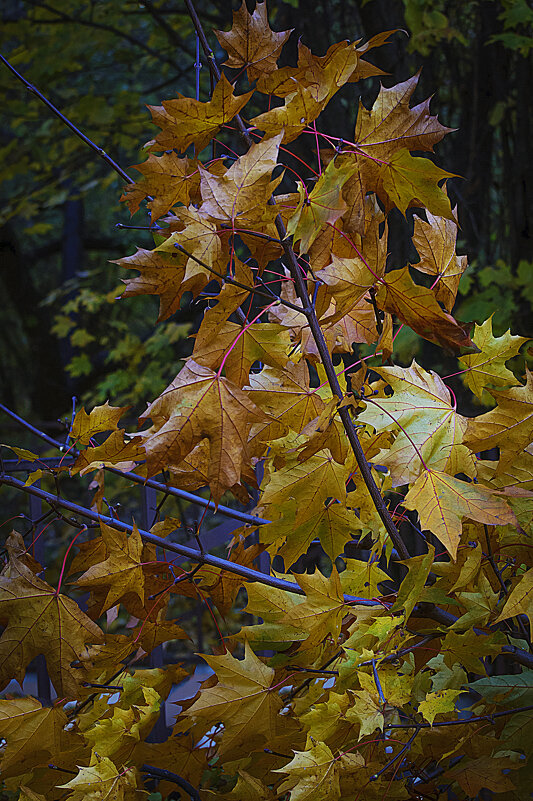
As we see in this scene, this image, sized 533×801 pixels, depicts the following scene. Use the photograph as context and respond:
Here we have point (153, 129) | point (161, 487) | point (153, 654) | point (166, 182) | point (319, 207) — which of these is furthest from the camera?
point (153, 129)

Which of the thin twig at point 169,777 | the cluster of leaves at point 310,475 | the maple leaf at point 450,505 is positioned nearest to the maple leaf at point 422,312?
the cluster of leaves at point 310,475

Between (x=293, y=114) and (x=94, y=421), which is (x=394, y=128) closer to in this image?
(x=293, y=114)

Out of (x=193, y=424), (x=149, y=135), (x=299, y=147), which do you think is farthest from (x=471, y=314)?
(x=149, y=135)

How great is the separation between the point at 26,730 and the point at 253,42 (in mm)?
689

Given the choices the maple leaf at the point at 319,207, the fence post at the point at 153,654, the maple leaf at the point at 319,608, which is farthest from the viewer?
the fence post at the point at 153,654

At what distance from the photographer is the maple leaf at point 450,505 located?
52 cm

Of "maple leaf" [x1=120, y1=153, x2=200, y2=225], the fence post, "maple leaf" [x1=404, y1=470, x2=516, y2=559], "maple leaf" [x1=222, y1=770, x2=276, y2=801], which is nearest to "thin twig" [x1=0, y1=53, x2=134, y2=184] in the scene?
"maple leaf" [x1=120, y1=153, x2=200, y2=225]

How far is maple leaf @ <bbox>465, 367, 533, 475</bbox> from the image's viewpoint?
1.92ft

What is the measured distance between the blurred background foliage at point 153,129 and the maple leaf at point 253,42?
0.58 metres

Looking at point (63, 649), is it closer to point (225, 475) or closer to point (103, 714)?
point (103, 714)

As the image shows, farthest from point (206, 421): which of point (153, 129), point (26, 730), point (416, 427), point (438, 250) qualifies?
point (153, 129)

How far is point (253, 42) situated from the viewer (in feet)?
1.99

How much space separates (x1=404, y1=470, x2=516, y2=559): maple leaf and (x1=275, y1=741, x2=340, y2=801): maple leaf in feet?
0.69

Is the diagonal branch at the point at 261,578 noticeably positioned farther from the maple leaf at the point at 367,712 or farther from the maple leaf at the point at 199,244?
the maple leaf at the point at 199,244
